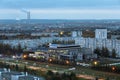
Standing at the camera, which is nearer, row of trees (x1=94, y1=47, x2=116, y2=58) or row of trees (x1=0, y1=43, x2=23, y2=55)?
row of trees (x1=94, y1=47, x2=116, y2=58)

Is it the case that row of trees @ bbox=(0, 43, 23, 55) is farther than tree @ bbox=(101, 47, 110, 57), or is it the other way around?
row of trees @ bbox=(0, 43, 23, 55)

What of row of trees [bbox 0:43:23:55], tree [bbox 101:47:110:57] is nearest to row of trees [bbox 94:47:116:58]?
tree [bbox 101:47:110:57]

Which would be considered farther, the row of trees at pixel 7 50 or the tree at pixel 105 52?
the row of trees at pixel 7 50

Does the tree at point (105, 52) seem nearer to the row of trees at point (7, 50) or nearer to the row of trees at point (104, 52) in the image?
the row of trees at point (104, 52)

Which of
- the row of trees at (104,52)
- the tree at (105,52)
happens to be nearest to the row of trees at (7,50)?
the row of trees at (104,52)

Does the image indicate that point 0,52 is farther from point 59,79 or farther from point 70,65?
point 59,79

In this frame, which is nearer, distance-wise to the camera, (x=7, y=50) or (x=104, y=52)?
(x=104, y=52)

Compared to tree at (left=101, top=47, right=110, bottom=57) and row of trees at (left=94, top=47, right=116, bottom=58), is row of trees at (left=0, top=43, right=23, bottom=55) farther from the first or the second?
tree at (left=101, top=47, right=110, bottom=57)

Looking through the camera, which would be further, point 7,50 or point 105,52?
point 7,50

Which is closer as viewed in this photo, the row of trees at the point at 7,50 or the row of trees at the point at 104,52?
the row of trees at the point at 104,52

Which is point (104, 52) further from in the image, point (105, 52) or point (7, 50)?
point (7, 50)

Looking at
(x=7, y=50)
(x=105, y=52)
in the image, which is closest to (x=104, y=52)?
(x=105, y=52)
